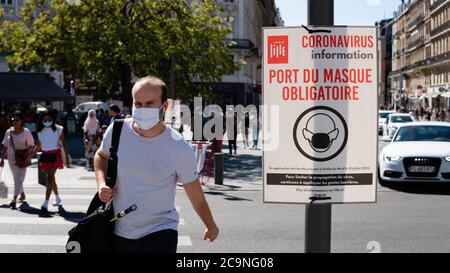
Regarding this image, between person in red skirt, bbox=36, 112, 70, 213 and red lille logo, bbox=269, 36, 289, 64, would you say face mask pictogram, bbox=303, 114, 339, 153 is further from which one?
person in red skirt, bbox=36, 112, 70, 213

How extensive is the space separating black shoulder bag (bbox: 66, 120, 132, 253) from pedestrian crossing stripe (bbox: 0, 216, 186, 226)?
5.90 metres

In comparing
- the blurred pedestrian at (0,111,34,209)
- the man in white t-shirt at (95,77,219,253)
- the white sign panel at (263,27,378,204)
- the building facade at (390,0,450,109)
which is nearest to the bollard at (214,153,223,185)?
the blurred pedestrian at (0,111,34,209)

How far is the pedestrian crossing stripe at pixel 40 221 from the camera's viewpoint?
9.76m

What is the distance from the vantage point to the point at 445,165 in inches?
519

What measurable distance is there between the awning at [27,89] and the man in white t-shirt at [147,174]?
28.3m

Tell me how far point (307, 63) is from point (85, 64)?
2188cm

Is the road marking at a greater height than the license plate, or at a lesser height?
lesser

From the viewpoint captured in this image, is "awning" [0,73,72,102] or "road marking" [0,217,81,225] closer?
"road marking" [0,217,81,225]

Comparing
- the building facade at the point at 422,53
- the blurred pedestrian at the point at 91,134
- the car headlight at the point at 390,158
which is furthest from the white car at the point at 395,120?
the building facade at the point at 422,53

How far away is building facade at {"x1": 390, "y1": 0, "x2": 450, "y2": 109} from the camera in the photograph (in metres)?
80.1

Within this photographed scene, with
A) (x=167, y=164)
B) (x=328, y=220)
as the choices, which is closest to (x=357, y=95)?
(x=328, y=220)

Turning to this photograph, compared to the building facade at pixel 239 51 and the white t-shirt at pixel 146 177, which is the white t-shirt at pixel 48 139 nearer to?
the white t-shirt at pixel 146 177

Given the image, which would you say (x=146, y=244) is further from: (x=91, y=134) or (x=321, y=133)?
(x=91, y=134)

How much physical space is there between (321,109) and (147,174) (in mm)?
1045
